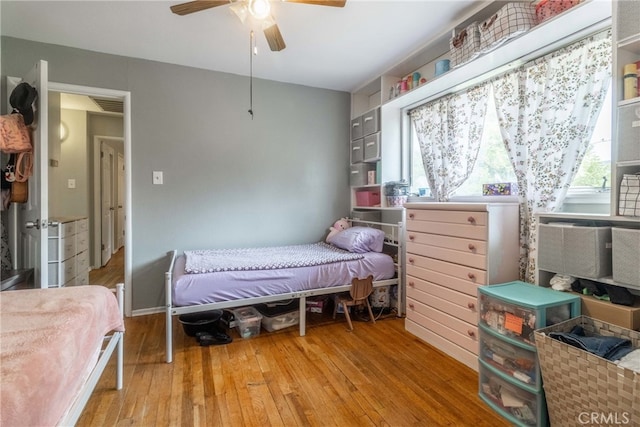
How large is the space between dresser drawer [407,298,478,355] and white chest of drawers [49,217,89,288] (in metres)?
3.38

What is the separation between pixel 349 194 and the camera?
4.01m

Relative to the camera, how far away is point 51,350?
100cm

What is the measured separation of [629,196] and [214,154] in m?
3.35

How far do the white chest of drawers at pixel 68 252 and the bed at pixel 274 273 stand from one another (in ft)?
3.30

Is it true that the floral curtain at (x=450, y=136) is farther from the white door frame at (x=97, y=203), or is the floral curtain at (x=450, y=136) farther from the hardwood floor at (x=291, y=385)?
the white door frame at (x=97, y=203)

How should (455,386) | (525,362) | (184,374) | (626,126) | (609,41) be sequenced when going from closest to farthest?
(626,126) < (525,362) < (609,41) < (455,386) < (184,374)

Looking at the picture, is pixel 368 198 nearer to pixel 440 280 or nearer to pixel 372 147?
pixel 372 147

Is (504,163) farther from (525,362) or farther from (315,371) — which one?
(315,371)

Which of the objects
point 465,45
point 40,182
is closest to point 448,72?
point 465,45

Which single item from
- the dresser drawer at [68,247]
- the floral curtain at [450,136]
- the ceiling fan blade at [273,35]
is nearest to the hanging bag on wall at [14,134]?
the dresser drawer at [68,247]

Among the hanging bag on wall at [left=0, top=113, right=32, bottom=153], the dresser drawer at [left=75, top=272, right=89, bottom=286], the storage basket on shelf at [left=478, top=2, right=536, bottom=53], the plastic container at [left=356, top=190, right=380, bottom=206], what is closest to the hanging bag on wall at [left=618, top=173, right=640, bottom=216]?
the storage basket on shelf at [left=478, top=2, right=536, bottom=53]

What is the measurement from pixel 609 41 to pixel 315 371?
272cm

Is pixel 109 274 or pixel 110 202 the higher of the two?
pixel 110 202

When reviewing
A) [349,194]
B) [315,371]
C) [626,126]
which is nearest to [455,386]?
[315,371]
